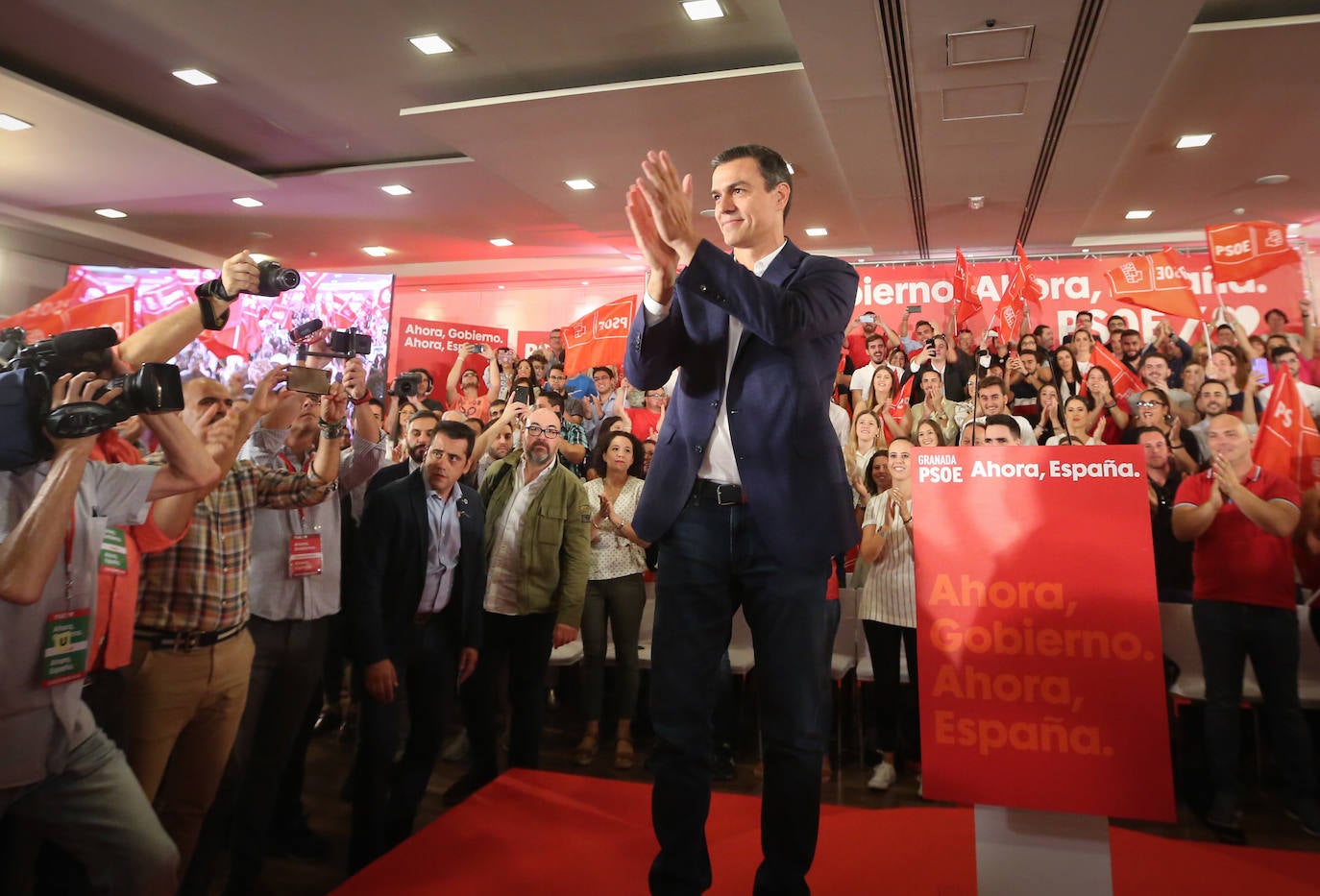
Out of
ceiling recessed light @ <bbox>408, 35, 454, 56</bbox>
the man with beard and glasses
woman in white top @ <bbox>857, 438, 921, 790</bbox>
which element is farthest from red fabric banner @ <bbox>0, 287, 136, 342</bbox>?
woman in white top @ <bbox>857, 438, 921, 790</bbox>

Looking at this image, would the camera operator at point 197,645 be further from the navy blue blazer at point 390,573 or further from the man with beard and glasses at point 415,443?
the man with beard and glasses at point 415,443

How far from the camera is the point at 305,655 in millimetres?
2500

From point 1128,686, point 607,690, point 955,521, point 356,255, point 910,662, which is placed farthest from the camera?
point 356,255

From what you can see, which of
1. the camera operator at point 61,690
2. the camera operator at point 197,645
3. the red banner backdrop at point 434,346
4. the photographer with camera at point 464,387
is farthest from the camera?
the red banner backdrop at point 434,346

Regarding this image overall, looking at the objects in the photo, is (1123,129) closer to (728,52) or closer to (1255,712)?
(728,52)

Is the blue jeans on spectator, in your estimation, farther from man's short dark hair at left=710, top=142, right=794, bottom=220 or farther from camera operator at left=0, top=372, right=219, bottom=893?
man's short dark hair at left=710, top=142, right=794, bottom=220

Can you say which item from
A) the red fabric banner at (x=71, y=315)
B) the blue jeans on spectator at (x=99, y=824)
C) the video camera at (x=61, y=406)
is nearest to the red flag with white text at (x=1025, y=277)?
the red fabric banner at (x=71, y=315)

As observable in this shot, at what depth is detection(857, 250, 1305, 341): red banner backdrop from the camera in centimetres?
744

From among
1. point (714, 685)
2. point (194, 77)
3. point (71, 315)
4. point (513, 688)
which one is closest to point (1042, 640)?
point (714, 685)

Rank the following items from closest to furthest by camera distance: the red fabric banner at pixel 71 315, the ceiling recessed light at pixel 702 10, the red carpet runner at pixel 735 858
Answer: the red carpet runner at pixel 735 858 < the red fabric banner at pixel 71 315 < the ceiling recessed light at pixel 702 10

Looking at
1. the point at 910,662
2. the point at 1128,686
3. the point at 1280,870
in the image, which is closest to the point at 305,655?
the point at 1128,686

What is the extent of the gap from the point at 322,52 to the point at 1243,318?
828cm

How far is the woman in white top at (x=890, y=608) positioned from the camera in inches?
137

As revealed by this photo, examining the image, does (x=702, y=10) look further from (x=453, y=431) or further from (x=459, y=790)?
(x=459, y=790)
